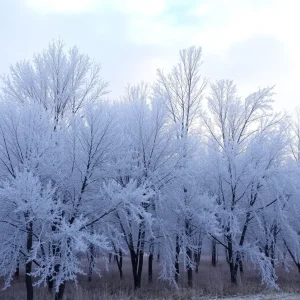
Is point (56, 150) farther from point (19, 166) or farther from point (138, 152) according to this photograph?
point (138, 152)

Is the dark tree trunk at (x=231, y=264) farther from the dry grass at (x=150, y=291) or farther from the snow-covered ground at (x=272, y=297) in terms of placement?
the snow-covered ground at (x=272, y=297)

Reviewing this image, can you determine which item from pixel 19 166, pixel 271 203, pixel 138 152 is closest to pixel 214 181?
pixel 271 203

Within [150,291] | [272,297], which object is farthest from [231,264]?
[150,291]

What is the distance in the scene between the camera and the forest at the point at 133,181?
1052cm

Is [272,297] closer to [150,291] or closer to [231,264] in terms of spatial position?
[231,264]

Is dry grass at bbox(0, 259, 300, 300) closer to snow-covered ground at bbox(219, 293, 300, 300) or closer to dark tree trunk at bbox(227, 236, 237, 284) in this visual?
dark tree trunk at bbox(227, 236, 237, 284)

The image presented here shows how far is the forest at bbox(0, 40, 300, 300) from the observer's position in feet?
34.5

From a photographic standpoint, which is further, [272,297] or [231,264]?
[231,264]

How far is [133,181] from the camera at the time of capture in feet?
42.5

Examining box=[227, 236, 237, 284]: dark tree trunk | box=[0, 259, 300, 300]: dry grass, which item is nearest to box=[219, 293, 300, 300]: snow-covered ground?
box=[0, 259, 300, 300]: dry grass

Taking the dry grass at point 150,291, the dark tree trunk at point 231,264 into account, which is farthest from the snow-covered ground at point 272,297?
the dark tree trunk at point 231,264

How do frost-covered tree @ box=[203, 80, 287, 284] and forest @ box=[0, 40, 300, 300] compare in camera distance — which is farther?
frost-covered tree @ box=[203, 80, 287, 284]

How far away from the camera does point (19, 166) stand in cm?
1102

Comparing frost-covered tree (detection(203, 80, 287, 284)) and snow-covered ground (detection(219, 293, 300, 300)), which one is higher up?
frost-covered tree (detection(203, 80, 287, 284))
